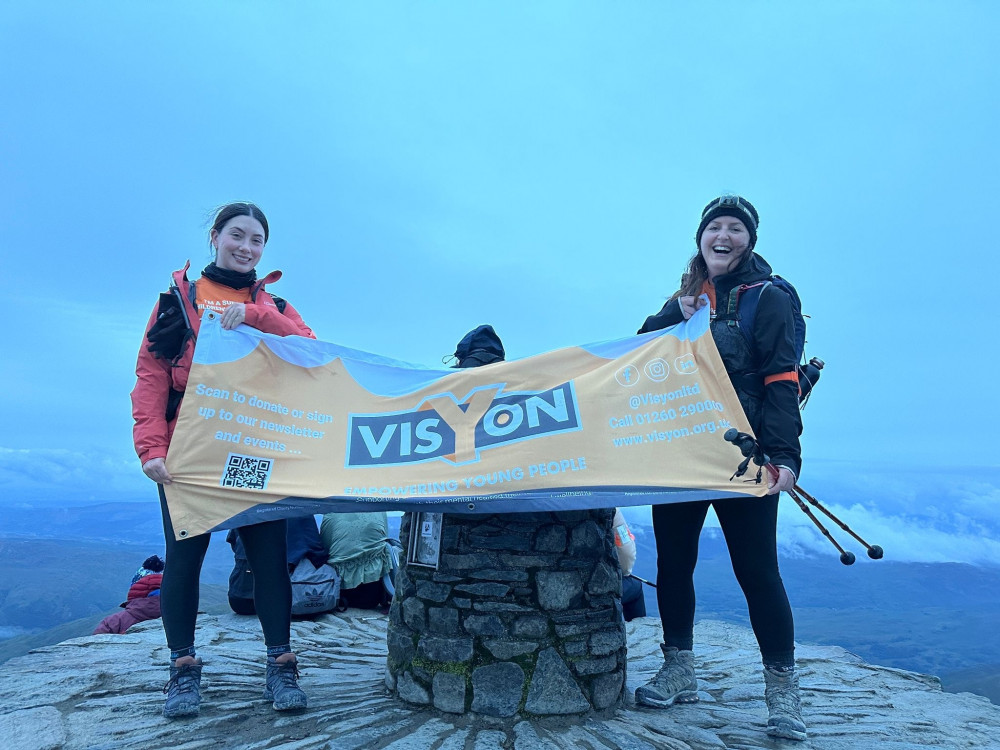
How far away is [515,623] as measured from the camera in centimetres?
406

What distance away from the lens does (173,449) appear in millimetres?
3832

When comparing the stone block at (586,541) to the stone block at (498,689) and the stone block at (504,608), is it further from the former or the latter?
the stone block at (498,689)

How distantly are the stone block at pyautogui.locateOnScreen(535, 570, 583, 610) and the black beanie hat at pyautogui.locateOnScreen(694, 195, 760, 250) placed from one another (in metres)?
2.35

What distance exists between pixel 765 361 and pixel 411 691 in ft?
9.70

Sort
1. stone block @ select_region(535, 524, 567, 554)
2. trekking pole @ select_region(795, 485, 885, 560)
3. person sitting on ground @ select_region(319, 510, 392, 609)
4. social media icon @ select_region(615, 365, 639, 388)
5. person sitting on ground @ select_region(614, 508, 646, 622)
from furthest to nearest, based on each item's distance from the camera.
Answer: person sitting on ground @ select_region(319, 510, 392, 609), person sitting on ground @ select_region(614, 508, 646, 622), stone block @ select_region(535, 524, 567, 554), social media icon @ select_region(615, 365, 639, 388), trekking pole @ select_region(795, 485, 885, 560)

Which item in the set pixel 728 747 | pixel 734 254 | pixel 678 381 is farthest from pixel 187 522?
pixel 734 254

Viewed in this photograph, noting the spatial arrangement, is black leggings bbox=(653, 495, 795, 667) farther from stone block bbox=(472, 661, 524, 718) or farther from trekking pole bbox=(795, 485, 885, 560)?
stone block bbox=(472, 661, 524, 718)

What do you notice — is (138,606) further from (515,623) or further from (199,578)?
(515,623)

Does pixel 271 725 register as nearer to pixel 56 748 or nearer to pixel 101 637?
pixel 56 748

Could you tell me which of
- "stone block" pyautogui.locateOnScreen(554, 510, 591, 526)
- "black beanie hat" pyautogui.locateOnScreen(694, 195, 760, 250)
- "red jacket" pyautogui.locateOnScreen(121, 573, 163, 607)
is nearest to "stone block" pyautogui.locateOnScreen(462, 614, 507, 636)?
"stone block" pyautogui.locateOnScreen(554, 510, 591, 526)

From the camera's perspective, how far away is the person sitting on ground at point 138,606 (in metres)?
7.04

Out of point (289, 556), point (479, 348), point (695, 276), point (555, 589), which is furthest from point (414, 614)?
point (289, 556)

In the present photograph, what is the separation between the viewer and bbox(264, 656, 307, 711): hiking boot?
3.82m

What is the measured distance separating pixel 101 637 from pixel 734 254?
6349 mm
